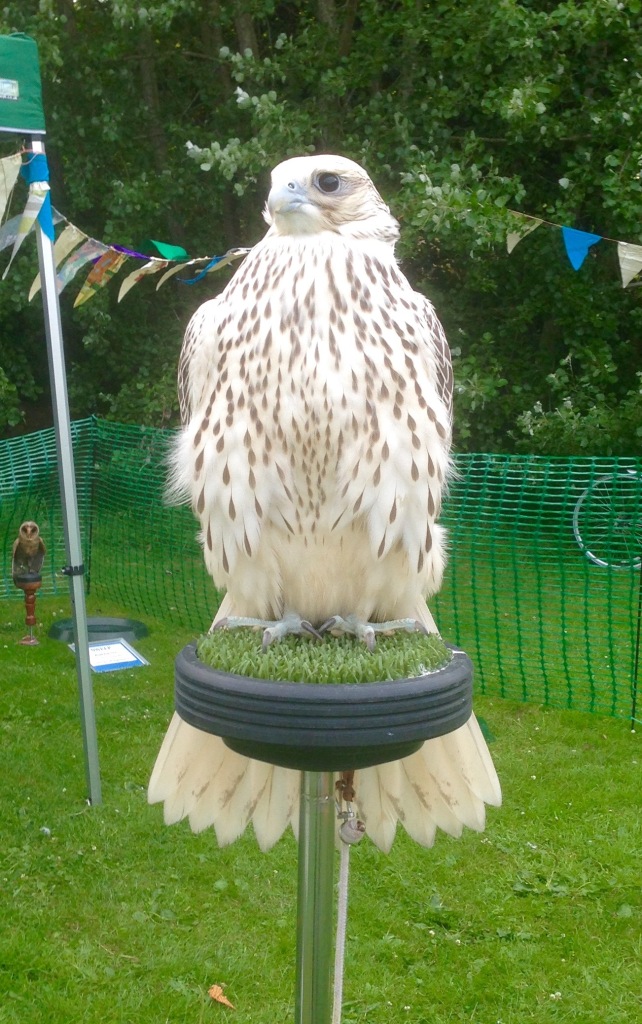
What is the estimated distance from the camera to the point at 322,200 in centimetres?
173

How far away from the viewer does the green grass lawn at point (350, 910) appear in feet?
8.50

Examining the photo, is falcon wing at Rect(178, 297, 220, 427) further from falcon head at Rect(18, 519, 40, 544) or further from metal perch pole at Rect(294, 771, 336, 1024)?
falcon head at Rect(18, 519, 40, 544)

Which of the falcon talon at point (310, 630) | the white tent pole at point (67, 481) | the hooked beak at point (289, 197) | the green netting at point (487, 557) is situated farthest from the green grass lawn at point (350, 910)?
the hooked beak at point (289, 197)

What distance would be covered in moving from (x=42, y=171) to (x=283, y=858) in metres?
2.58

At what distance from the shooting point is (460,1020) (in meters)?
2.53

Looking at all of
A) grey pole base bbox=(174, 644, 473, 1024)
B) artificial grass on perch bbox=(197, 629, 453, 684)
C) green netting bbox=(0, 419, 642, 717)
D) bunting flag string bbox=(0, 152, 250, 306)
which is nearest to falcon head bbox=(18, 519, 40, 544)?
green netting bbox=(0, 419, 642, 717)

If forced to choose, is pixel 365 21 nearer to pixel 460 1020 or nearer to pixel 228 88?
pixel 228 88

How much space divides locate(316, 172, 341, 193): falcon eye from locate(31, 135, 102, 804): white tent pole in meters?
1.77

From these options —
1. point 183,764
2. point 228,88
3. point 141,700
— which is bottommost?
point 141,700

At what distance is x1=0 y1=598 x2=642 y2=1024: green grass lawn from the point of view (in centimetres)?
259

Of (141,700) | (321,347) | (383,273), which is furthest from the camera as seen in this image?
(141,700)

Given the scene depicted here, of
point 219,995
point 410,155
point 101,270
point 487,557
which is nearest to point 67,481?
point 101,270

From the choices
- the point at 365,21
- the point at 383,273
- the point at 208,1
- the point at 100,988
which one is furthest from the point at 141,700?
the point at 208,1

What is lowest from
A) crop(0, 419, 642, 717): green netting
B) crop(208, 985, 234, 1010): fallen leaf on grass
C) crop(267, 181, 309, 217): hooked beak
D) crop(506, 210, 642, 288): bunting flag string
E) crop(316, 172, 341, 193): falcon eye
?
crop(208, 985, 234, 1010): fallen leaf on grass
